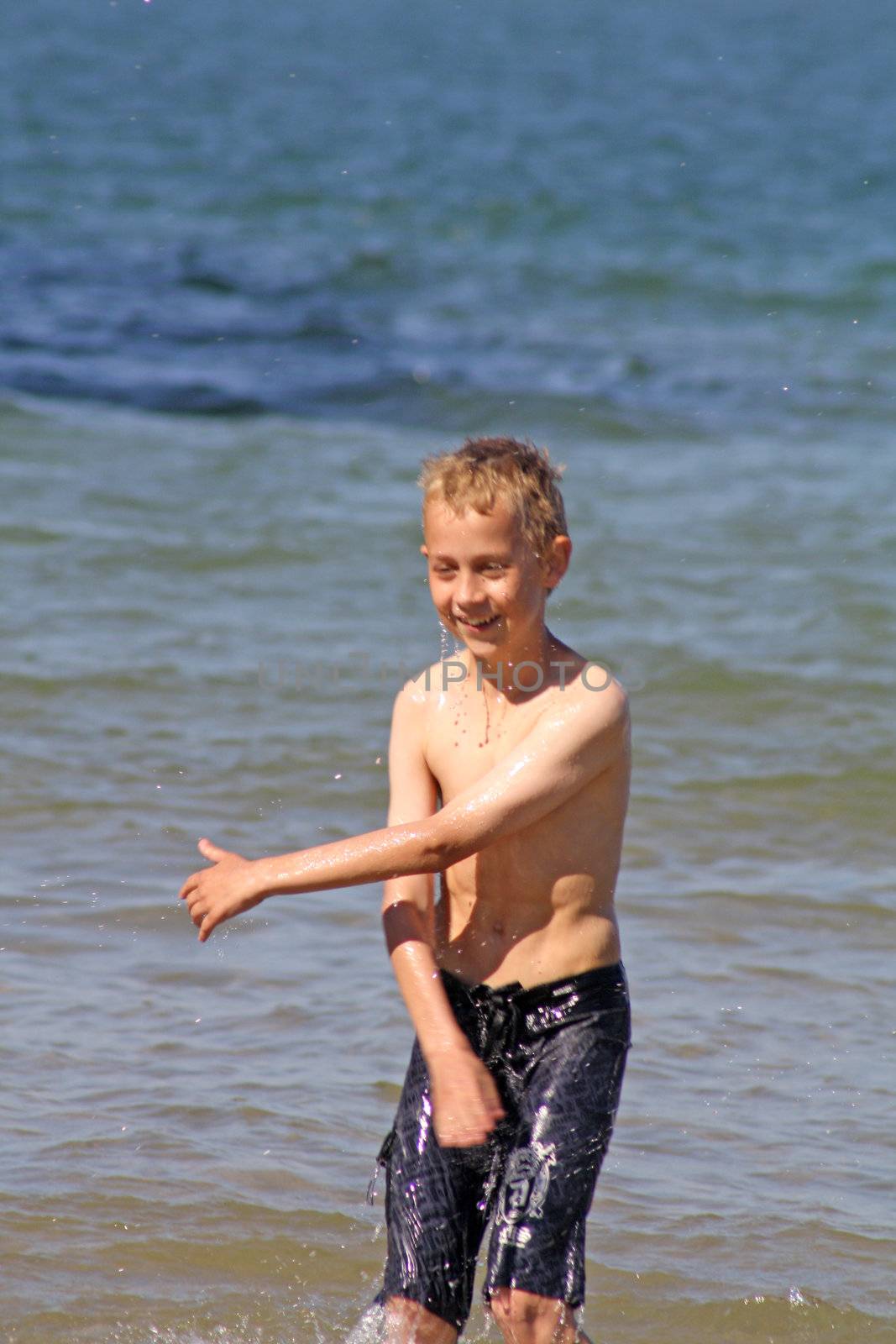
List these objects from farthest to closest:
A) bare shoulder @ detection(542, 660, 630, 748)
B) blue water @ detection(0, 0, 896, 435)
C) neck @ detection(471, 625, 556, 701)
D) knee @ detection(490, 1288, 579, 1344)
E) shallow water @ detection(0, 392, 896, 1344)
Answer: blue water @ detection(0, 0, 896, 435) → shallow water @ detection(0, 392, 896, 1344) → neck @ detection(471, 625, 556, 701) → bare shoulder @ detection(542, 660, 630, 748) → knee @ detection(490, 1288, 579, 1344)

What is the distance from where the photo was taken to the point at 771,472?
394 inches

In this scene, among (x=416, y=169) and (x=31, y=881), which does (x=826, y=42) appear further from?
(x=31, y=881)

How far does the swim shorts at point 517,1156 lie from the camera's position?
2613 mm

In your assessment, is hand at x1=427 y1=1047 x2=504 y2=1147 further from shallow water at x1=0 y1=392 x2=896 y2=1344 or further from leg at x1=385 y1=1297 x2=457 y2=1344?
shallow water at x1=0 y1=392 x2=896 y2=1344

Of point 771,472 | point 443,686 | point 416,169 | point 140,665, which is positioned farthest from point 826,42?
point 443,686

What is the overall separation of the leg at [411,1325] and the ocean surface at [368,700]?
7.9 inches

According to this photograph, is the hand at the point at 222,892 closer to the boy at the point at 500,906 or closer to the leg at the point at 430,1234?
the boy at the point at 500,906

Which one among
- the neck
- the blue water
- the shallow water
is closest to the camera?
the neck

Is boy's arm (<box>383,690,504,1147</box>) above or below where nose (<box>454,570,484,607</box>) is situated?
below

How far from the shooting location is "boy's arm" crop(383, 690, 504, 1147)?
2.50 metres

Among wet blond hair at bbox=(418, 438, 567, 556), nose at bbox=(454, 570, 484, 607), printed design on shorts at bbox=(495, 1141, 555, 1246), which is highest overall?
wet blond hair at bbox=(418, 438, 567, 556)

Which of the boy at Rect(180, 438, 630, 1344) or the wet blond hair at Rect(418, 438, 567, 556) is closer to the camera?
the boy at Rect(180, 438, 630, 1344)

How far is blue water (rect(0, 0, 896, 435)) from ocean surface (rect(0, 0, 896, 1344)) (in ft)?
0.26

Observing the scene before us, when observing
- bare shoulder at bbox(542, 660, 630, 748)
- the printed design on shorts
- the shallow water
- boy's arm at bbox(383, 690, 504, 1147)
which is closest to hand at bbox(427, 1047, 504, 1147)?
boy's arm at bbox(383, 690, 504, 1147)
